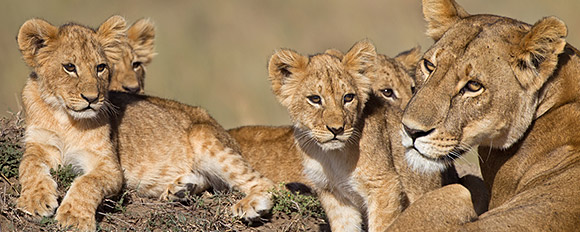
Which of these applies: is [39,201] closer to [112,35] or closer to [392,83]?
[112,35]

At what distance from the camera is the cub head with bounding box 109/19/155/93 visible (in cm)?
746

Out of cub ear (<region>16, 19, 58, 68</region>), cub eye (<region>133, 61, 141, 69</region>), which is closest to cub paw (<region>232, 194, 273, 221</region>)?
cub ear (<region>16, 19, 58, 68</region>)

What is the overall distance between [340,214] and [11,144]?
2.51 metres

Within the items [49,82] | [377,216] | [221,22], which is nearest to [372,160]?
[377,216]

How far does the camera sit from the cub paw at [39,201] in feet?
16.4

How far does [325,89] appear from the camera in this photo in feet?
17.6

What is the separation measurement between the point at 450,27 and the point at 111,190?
2.48 meters

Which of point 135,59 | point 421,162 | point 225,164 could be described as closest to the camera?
point 421,162

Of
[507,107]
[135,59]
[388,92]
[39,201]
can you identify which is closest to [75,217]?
[39,201]

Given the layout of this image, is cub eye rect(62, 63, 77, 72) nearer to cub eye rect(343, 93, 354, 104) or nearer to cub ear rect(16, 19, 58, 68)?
cub ear rect(16, 19, 58, 68)

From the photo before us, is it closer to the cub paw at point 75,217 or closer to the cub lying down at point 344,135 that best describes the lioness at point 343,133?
the cub lying down at point 344,135

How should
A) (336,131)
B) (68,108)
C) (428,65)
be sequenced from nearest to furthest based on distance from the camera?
(428,65)
(336,131)
(68,108)

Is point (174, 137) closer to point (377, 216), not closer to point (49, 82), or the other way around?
point (49, 82)

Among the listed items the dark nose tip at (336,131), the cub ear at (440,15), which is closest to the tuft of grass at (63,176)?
the dark nose tip at (336,131)
